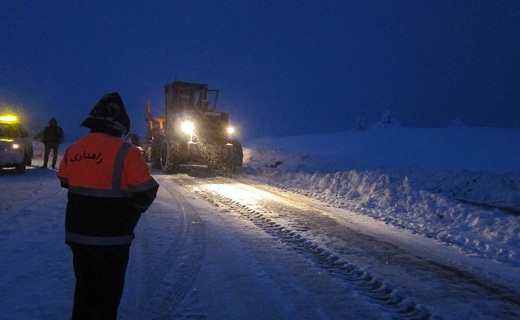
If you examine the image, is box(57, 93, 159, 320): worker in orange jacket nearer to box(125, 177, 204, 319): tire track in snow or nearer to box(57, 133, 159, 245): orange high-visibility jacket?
box(57, 133, 159, 245): orange high-visibility jacket

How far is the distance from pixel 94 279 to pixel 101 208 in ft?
1.54

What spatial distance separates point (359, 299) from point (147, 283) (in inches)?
88.3

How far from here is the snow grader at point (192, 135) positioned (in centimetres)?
1563

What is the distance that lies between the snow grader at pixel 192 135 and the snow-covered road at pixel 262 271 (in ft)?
25.5

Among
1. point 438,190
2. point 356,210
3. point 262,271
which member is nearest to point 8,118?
point 356,210

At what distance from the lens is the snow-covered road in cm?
373

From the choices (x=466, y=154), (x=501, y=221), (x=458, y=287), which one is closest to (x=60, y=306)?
(x=458, y=287)

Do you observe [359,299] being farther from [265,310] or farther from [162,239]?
[162,239]

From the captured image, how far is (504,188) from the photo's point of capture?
11.3 meters

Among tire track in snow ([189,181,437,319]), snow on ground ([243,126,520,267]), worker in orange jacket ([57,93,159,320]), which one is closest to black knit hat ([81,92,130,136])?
worker in orange jacket ([57,93,159,320])

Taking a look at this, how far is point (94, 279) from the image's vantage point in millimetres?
2527

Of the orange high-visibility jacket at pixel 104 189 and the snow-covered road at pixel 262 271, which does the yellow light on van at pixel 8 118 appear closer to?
the snow-covered road at pixel 262 271

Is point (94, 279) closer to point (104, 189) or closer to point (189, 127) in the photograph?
point (104, 189)

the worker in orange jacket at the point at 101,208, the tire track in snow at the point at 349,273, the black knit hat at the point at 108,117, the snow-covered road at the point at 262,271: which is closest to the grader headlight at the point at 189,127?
the snow-covered road at the point at 262,271
